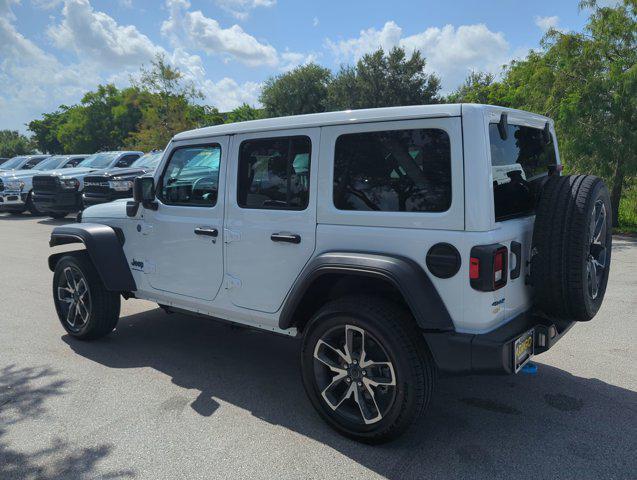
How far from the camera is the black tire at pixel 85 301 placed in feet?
15.2

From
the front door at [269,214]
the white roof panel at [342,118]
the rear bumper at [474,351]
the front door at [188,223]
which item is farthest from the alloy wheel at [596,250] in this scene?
the front door at [188,223]

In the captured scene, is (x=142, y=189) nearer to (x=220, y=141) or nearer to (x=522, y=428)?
(x=220, y=141)

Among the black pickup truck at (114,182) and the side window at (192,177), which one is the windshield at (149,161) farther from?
the side window at (192,177)

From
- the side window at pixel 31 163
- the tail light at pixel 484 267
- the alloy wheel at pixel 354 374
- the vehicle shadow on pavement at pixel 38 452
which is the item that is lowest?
A: the vehicle shadow on pavement at pixel 38 452

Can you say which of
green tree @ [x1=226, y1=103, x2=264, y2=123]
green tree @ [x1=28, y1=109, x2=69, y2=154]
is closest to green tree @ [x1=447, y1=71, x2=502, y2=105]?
green tree @ [x1=226, y1=103, x2=264, y2=123]

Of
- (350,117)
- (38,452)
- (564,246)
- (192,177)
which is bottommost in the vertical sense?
(38,452)

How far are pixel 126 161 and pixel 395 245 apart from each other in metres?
13.9

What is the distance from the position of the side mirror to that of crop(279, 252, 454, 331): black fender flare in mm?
1970

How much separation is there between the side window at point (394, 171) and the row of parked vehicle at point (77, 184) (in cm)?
923

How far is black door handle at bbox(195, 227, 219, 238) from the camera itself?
12.3ft

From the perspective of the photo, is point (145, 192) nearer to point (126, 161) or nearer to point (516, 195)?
point (516, 195)

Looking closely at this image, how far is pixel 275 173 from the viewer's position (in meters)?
3.48

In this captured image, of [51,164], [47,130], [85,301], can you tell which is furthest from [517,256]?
[47,130]

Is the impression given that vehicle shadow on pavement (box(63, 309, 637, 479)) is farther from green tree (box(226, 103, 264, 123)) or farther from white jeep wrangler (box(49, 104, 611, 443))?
green tree (box(226, 103, 264, 123))
